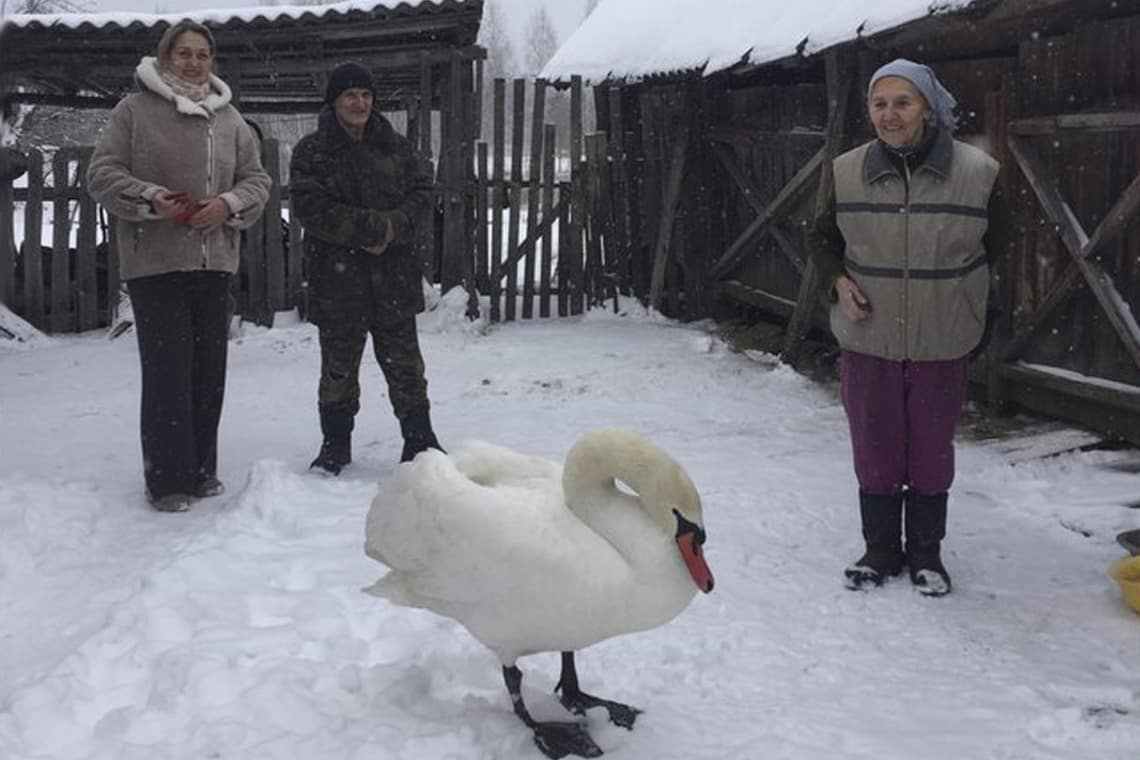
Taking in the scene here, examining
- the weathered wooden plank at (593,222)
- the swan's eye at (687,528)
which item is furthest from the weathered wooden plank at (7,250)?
the swan's eye at (687,528)

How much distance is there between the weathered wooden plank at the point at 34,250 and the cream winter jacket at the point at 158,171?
6.10 meters

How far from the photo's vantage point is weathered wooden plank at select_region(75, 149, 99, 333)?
1071 cm

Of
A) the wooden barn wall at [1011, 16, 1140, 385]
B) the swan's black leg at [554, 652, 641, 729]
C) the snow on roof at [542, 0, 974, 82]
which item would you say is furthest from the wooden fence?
the swan's black leg at [554, 652, 641, 729]

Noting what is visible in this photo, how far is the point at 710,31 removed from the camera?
34.9ft

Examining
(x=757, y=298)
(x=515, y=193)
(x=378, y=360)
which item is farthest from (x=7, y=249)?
(x=757, y=298)

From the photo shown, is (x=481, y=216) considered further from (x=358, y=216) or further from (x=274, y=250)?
(x=358, y=216)

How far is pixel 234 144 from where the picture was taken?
17.8 feet

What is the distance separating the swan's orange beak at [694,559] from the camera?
285 centimetres

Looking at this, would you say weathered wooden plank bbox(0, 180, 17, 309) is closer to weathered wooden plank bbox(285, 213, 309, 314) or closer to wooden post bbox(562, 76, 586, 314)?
weathered wooden plank bbox(285, 213, 309, 314)

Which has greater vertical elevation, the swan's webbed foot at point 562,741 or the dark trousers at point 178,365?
the dark trousers at point 178,365

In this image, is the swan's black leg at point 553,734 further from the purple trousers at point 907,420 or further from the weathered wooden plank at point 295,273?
the weathered wooden plank at point 295,273

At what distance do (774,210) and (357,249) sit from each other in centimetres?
487

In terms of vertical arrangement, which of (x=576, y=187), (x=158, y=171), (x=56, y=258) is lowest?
(x=56, y=258)

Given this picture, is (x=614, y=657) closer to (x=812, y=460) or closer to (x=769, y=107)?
(x=812, y=460)
